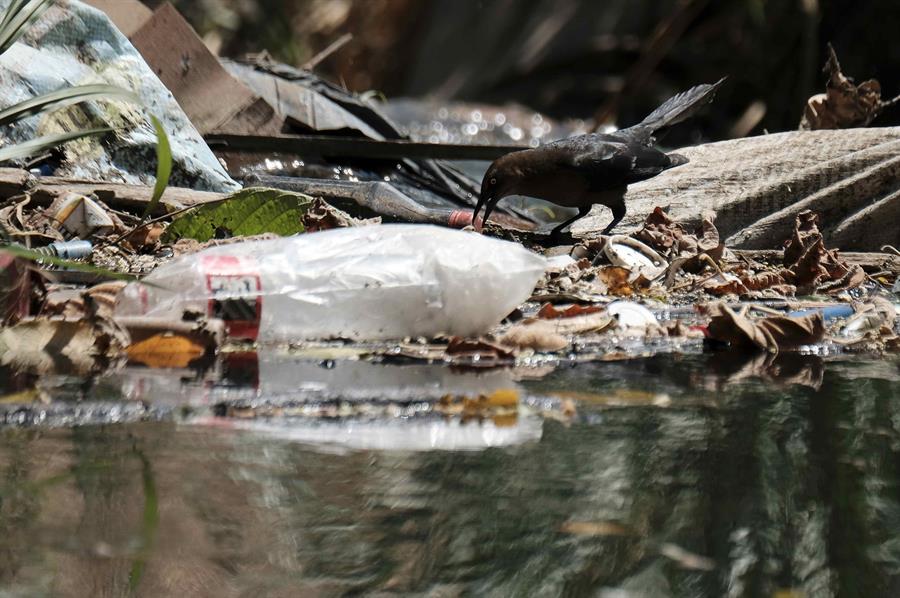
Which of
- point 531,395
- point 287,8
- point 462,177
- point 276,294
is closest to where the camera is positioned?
point 531,395

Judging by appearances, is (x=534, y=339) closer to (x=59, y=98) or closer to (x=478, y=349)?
(x=478, y=349)

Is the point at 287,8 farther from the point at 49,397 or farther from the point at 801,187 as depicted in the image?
the point at 49,397

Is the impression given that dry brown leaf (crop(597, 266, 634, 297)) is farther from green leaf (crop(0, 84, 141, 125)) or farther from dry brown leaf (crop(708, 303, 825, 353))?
green leaf (crop(0, 84, 141, 125))

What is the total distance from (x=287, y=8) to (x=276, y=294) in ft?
46.4

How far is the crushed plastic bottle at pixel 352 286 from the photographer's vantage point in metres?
2.96

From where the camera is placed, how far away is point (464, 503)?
5.98ft

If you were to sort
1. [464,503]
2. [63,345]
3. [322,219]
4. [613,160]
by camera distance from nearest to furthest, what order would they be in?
[464,503]
[63,345]
[322,219]
[613,160]

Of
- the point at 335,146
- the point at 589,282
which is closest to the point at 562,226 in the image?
the point at 589,282

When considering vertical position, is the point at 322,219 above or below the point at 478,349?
above

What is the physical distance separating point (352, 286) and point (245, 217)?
1492 millimetres

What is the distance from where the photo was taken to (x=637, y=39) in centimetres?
1405

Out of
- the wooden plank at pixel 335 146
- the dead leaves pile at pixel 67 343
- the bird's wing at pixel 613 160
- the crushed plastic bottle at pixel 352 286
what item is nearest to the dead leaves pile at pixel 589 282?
the crushed plastic bottle at pixel 352 286

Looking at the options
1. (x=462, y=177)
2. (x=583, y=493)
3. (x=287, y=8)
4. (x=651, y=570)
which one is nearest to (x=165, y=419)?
(x=583, y=493)

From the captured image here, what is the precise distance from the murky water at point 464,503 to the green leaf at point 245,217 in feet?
6.30
